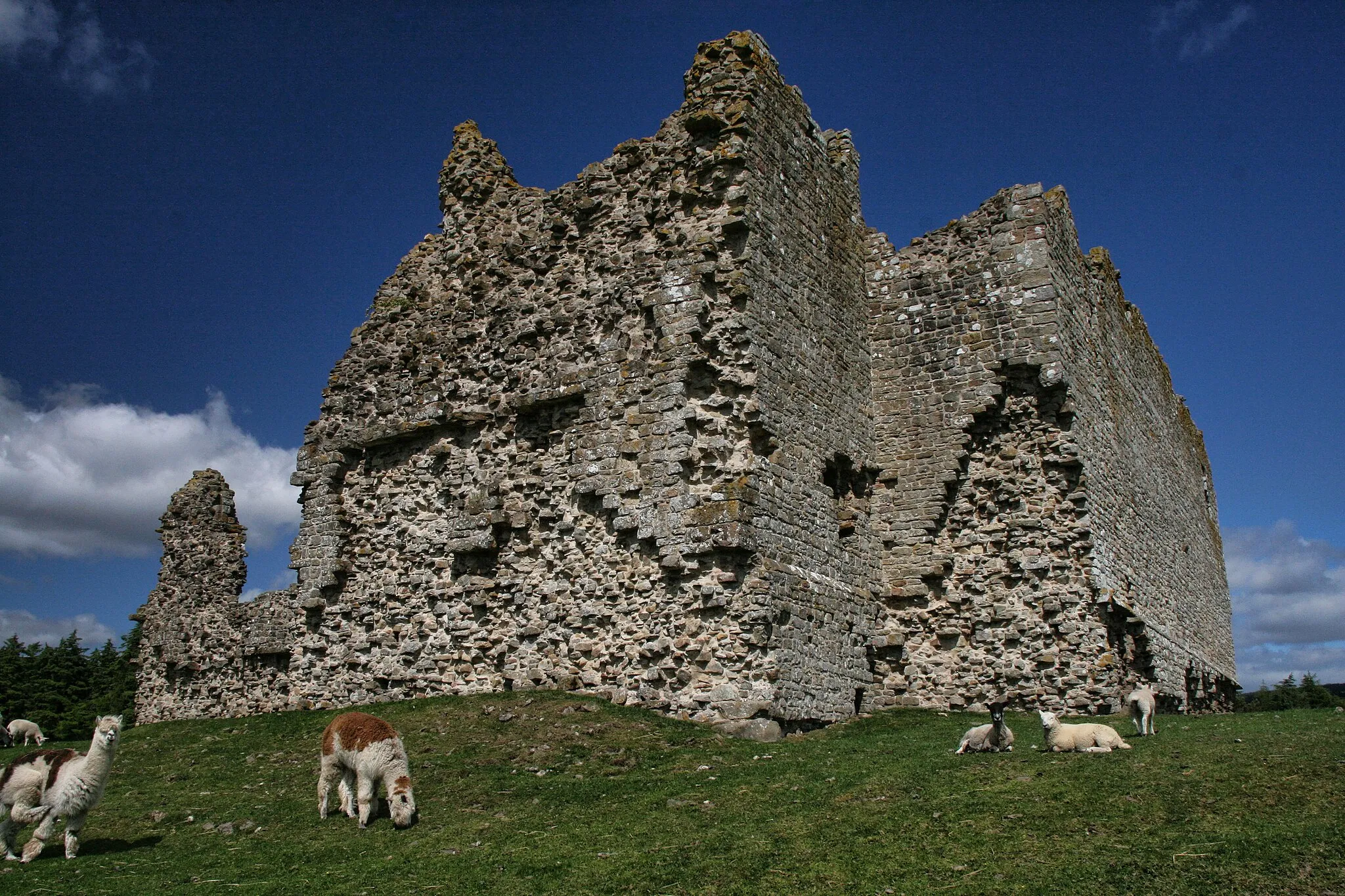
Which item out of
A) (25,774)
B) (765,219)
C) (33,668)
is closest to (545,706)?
(25,774)

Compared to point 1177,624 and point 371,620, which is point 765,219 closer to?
point 371,620

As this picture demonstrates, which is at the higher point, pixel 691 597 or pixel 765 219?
pixel 765 219

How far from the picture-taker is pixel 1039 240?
598 inches

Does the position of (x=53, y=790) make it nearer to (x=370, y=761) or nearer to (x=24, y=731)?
(x=370, y=761)

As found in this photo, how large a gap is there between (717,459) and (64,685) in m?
30.1

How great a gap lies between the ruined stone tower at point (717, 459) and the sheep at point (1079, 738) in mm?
3222

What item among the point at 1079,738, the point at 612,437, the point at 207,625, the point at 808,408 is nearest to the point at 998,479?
the point at 808,408

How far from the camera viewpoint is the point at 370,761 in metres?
8.16

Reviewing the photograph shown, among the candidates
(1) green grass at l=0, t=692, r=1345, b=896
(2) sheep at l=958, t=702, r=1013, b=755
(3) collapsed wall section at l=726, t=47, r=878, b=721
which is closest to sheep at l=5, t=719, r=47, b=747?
(1) green grass at l=0, t=692, r=1345, b=896

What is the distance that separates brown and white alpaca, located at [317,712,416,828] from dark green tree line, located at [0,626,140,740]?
2531 centimetres

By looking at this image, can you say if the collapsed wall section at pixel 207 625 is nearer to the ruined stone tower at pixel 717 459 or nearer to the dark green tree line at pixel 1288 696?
the ruined stone tower at pixel 717 459

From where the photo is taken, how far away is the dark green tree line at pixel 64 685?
31219 mm

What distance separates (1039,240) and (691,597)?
25.1 ft

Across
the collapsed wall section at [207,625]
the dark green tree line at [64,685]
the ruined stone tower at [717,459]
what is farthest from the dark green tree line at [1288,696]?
the dark green tree line at [64,685]
